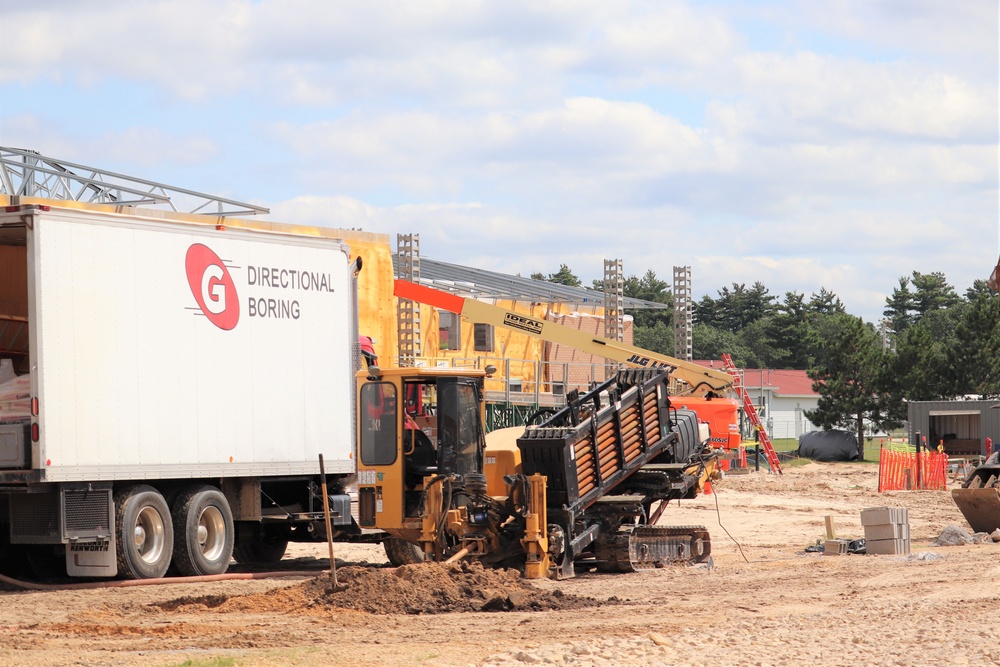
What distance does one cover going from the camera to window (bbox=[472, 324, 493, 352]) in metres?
44.8

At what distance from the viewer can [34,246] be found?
45.7 ft

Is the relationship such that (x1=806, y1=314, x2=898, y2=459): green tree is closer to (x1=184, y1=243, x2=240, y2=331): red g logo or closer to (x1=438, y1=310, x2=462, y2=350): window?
(x1=438, y1=310, x2=462, y2=350): window

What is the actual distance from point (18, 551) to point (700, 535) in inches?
316

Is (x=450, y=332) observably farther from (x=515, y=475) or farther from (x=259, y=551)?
(x=515, y=475)

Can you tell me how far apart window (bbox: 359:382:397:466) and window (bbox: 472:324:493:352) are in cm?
2885

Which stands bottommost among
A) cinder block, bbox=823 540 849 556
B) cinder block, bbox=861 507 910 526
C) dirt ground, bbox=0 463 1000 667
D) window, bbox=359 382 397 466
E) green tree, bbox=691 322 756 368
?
cinder block, bbox=823 540 849 556

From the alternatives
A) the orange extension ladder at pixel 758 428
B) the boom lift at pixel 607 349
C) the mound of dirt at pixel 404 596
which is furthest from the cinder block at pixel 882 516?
the orange extension ladder at pixel 758 428

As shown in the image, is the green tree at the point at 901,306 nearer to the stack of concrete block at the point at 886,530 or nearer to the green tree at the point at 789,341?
the green tree at the point at 789,341

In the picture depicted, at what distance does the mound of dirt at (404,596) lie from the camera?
12492 millimetres

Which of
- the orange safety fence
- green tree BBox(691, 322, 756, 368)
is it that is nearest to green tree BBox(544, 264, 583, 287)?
green tree BBox(691, 322, 756, 368)

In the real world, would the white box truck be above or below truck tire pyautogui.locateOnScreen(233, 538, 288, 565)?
above

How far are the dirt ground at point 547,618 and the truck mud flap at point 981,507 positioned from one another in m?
3.39

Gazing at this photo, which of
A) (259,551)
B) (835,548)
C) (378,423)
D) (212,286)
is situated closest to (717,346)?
(835,548)

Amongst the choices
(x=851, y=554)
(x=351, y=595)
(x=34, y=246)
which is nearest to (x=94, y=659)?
(x=351, y=595)
